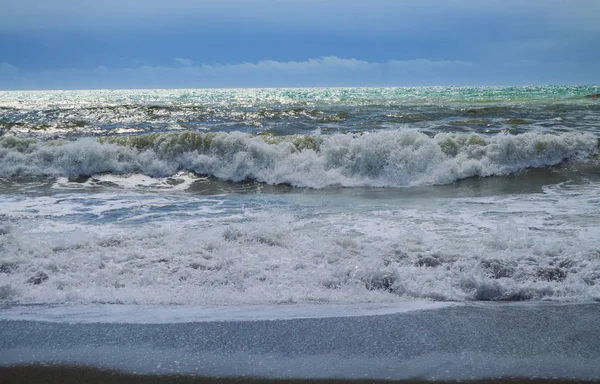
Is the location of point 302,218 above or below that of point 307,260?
below

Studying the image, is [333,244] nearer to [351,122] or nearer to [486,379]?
[486,379]

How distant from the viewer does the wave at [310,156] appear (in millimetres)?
12492

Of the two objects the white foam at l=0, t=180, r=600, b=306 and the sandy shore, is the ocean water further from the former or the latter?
the sandy shore

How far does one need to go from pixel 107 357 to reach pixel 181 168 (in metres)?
10.7

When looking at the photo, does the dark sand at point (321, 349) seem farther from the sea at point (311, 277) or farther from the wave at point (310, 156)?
the wave at point (310, 156)

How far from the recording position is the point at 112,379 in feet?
10.8

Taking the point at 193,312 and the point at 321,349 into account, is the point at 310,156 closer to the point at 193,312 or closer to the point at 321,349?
the point at 193,312

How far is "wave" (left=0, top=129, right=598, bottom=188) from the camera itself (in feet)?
41.0

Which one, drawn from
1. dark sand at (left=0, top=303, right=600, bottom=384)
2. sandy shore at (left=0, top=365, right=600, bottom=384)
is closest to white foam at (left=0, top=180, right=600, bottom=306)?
dark sand at (left=0, top=303, right=600, bottom=384)

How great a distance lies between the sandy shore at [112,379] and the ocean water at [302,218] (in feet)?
4.05

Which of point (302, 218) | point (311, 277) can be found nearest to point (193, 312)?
point (311, 277)

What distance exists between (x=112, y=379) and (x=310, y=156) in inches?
409

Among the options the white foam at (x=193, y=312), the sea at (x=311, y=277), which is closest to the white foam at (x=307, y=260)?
the sea at (x=311, y=277)

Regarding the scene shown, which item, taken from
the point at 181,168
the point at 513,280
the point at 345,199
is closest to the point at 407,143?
the point at 345,199
